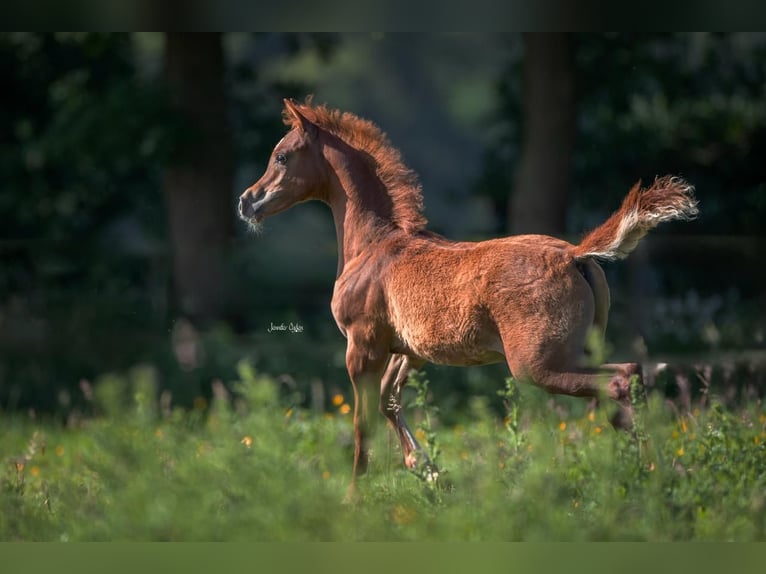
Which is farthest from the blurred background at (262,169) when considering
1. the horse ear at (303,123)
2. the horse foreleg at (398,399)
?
the horse ear at (303,123)

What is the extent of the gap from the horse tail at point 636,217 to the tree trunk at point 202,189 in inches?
254

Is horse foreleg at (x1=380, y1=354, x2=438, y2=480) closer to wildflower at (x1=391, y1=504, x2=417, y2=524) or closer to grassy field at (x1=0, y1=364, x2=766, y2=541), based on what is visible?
grassy field at (x1=0, y1=364, x2=766, y2=541)

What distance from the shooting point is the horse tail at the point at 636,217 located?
215 inches

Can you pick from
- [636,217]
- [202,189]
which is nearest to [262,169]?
[202,189]

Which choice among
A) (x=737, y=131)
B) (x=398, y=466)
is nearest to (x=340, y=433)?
(x=398, y=466)

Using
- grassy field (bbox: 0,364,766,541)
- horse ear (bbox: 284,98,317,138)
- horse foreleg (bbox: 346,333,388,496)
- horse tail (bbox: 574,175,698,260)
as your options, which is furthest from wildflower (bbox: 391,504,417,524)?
horse ear (bbox: 284,98,317,138)

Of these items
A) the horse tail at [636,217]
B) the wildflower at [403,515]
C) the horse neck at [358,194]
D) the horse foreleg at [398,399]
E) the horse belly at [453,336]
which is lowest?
the wildflower at [403,515]

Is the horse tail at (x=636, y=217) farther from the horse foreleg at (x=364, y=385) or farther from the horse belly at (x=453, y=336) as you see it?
the horse foreleg at (x=364, y=385)

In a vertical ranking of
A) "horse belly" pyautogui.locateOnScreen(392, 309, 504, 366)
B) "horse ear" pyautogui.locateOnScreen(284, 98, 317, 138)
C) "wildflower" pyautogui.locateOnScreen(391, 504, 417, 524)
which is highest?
"horse ear" pyautogui.locateOnScreen(284, 98, 317, 138)

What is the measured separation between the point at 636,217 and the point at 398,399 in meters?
1.98

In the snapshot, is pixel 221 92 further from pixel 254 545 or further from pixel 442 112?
pixel 254 545

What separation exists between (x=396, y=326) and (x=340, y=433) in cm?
148

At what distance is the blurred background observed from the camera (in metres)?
10.8

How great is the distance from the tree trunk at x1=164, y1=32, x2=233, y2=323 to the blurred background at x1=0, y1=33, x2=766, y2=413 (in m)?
0.02
